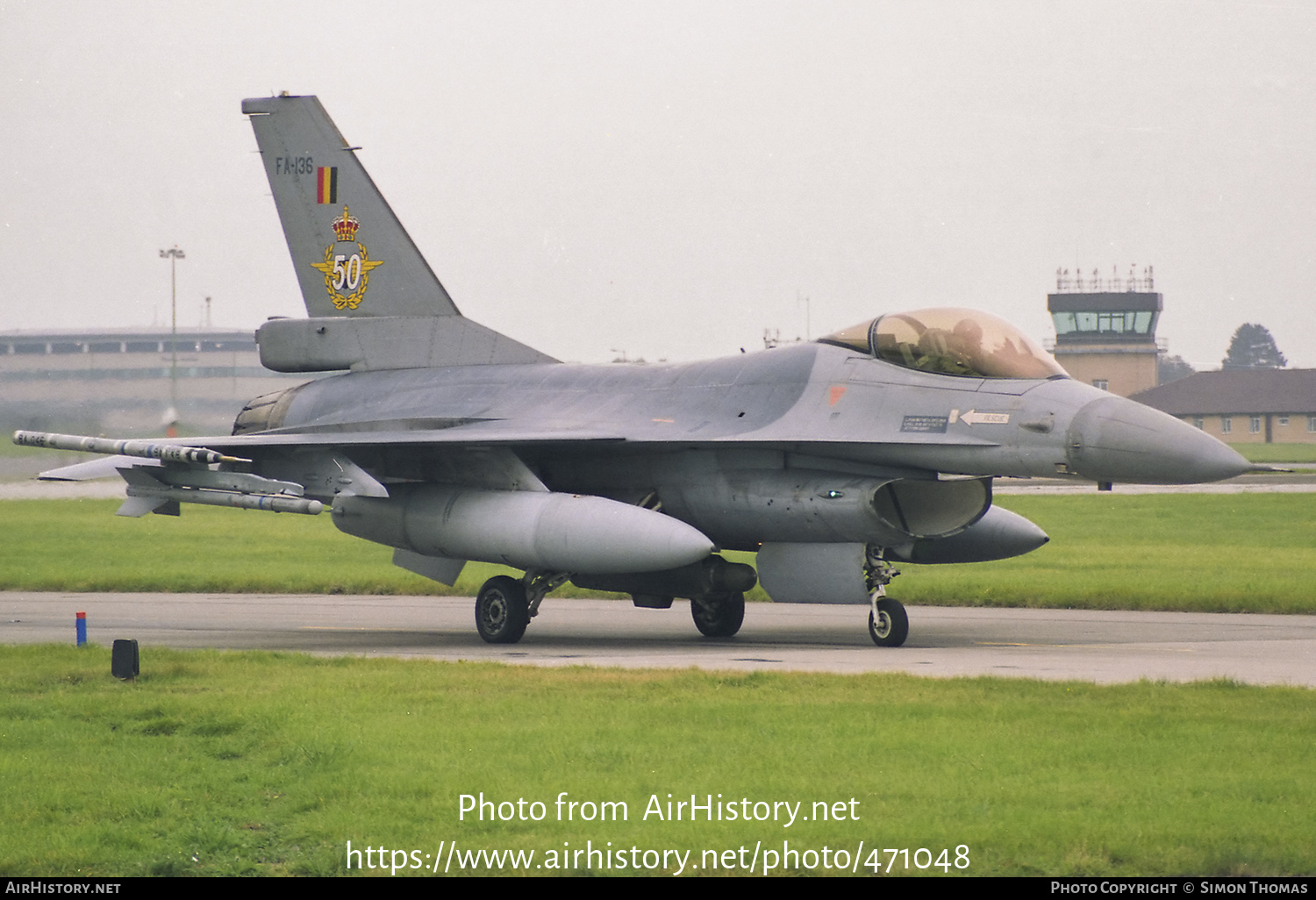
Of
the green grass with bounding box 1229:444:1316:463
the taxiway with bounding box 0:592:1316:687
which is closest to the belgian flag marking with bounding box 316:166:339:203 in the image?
the taxiway with bounding box 0:592:1316:687

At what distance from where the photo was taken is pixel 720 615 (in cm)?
1555

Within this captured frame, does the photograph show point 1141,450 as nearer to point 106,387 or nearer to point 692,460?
point 692,460

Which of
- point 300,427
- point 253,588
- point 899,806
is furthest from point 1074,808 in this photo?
point 253,588

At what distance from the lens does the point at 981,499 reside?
14094 mm

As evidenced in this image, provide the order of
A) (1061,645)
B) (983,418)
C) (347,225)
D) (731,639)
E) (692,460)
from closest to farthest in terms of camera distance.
A: (983,418), (1061,645), (692,460), (731,639), (347,225)

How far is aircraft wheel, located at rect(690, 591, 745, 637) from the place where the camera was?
15.5m

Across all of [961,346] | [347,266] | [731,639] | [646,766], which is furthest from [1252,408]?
[646,766]

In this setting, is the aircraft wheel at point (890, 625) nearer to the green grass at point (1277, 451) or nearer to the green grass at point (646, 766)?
the green grass at point (646, 766)

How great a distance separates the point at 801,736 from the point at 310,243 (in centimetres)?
1160

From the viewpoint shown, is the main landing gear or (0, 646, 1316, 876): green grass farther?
the main landing gear

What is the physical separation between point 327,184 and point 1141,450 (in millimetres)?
9959

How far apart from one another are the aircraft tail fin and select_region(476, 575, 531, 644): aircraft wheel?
4.00m

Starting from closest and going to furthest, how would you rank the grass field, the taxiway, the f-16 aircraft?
the taxiway
the f-16 aircraft
the grass field

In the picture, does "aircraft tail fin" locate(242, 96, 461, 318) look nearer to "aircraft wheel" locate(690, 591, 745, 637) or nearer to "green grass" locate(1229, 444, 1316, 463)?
"aircraft wheel" locate(690, 591, 745, 637)
